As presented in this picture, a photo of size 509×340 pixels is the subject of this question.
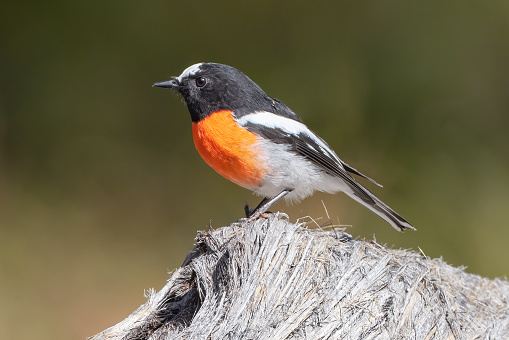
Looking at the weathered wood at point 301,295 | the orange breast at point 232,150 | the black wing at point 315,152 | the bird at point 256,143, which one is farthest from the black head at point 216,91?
the weathered wood at point 301,295

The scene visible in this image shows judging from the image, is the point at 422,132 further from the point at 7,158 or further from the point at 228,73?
the point at 7,158

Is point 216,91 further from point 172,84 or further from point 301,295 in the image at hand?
point 301,295

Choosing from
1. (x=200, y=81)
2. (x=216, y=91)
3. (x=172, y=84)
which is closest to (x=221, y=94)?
(x=216, y=91)

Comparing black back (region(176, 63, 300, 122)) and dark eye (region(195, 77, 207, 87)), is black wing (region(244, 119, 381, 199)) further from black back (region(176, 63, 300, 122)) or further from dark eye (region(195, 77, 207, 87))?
dark eye (region(195, 77, 207, 87))

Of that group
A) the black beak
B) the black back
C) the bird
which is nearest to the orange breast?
the bird

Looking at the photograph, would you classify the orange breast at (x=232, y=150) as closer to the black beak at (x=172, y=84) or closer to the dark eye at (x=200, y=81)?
the dark eye at (x=200, y=81)

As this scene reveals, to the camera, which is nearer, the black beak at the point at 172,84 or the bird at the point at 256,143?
the bird at the point at 256,143

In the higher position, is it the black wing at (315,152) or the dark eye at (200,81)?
the dark eye at (200,81)

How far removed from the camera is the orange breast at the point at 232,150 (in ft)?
10.9

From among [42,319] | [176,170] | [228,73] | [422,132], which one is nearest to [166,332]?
[228,73]

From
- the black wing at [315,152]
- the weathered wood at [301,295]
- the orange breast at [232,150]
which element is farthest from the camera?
the black wing at [315,152]

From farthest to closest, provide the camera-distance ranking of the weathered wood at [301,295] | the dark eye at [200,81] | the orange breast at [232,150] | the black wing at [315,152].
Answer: the dark eye at [200,81]
the black wing at [315,152]
the orange breast at [232,150]
the weathered wood at [301,295]

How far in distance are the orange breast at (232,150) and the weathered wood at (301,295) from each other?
0.54 meters

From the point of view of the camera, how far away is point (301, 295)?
248 centimetres
